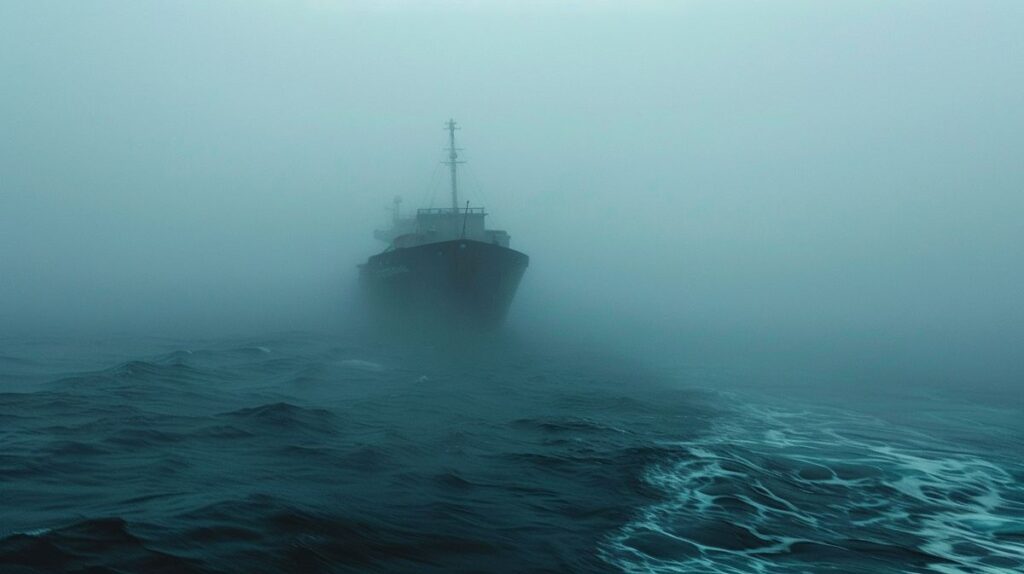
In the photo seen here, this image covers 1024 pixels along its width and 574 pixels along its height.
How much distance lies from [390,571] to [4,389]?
16.8 meters

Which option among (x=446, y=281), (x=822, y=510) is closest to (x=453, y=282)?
(x=446, y=281)

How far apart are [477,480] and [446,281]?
1211 inches

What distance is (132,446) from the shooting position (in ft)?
47.2

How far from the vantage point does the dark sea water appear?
9961mm

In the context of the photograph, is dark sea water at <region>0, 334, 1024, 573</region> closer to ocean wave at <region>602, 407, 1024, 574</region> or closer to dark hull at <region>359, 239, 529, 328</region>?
ocean wave at <region>602, 407, 1024, 574</region>

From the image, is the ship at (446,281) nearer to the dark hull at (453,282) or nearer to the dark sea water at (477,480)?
the dark hull at (453,282)

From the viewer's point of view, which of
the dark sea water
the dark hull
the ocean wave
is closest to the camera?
the dark sea water

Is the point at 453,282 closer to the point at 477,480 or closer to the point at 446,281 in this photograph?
the point at 446,281

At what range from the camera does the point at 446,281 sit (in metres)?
44.1

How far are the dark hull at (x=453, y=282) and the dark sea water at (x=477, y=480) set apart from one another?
61.2 ft

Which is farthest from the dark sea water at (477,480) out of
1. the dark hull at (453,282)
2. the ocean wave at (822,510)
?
the dark hull at (453,282)

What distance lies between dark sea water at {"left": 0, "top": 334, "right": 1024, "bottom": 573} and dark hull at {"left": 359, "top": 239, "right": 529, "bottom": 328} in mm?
18655

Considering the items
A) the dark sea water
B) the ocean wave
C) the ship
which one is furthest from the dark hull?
the ocean wave

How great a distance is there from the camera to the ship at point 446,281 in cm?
4384
